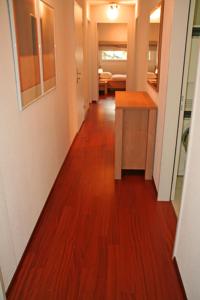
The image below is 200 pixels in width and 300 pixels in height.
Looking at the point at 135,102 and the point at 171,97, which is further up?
the point at 171,97

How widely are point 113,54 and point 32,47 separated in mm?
8047

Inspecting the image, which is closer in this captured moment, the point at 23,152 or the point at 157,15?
the point at 23,152

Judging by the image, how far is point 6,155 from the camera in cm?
158

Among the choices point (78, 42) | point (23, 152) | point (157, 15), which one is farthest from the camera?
point (78, 42)

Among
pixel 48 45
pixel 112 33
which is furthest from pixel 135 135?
pixel 112 33

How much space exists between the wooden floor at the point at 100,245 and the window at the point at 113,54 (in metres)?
7.38

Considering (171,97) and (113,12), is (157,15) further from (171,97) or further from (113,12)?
(113,12)

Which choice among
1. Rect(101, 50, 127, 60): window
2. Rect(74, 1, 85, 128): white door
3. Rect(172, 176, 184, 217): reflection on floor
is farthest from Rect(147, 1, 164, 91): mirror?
Rect(101, 50, 127, 60): window

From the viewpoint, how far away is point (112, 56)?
9609 millimetres

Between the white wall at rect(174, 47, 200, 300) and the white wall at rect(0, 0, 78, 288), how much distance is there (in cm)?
112

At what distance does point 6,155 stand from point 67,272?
0.93m

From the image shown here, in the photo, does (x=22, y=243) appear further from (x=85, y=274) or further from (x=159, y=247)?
(x=159, y=247)

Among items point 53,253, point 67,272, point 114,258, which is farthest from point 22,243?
point 114,258

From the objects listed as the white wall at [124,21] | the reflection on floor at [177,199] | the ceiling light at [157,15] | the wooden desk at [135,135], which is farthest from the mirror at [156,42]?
the white wall at [124,21]
